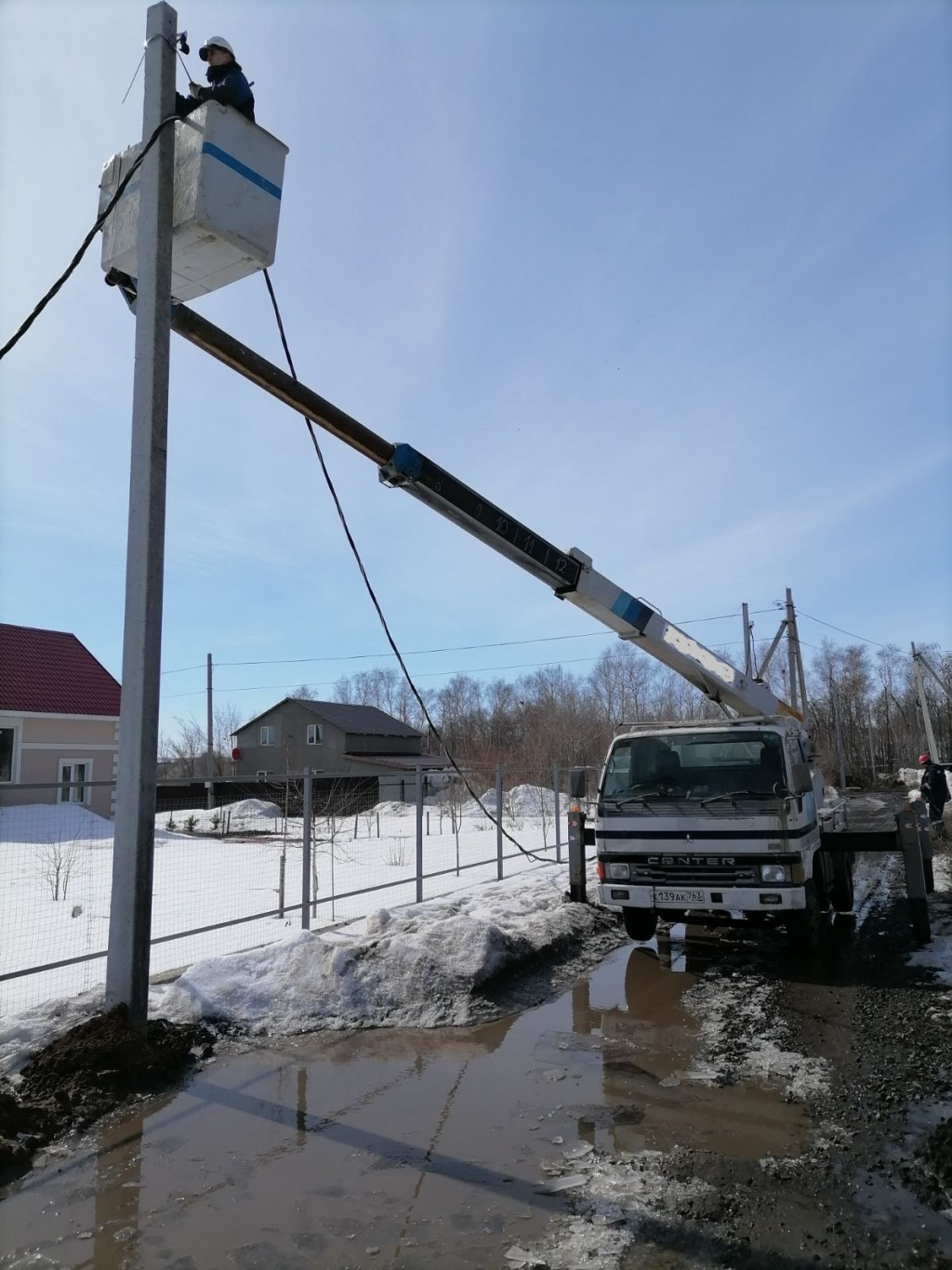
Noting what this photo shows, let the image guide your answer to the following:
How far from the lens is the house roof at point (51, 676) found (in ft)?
78.8

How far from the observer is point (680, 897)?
750 centimetres

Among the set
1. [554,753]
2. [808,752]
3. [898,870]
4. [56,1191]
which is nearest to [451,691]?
[554,753]

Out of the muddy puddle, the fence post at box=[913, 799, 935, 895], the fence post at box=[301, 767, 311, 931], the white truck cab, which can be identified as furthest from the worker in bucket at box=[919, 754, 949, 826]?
the fence post at box=[301, 767, 311, 931]

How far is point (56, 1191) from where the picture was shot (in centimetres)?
391

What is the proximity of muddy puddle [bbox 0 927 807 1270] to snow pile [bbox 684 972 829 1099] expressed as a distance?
0.52 ft

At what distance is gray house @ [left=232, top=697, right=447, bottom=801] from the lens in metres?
47.3

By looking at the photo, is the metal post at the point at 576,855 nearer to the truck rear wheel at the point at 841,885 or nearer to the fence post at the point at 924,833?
the truck rear wheel at the point at 841,885

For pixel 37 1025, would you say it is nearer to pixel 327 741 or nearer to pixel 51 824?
pixel 51 824

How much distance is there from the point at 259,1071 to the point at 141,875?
1499mm

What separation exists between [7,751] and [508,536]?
67.2 ft

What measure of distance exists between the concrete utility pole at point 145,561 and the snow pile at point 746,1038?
389cm

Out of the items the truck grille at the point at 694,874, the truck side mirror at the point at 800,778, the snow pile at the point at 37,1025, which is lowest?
the snow pile at the point at 37,1025

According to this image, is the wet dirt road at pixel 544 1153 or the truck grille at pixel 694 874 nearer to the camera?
the wet dirt road at pixel 544 1153

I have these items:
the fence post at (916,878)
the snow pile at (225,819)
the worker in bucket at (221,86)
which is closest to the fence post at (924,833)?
the fence post at (916,878)
